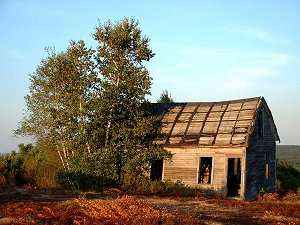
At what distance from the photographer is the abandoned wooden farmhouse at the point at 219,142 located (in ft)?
76.3

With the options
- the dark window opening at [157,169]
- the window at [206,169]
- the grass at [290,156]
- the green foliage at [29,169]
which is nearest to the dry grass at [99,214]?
the green foliage at [29,169]

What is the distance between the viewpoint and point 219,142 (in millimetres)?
23453

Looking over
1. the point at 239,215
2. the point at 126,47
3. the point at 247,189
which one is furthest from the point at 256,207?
the point at 126,47

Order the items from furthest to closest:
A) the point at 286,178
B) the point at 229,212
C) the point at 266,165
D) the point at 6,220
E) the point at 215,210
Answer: the point at 286,178 < the point at 266,165 < the point at 215,210 < the point at 229,212 < the point at 6,220

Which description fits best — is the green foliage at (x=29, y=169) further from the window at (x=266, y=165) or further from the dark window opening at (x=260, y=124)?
the window at (x=266, y=165)

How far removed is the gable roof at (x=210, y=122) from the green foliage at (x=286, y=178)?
870cm

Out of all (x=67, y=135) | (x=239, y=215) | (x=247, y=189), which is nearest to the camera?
(x=239, y=215)

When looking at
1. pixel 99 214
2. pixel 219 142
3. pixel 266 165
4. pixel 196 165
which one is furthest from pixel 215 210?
pixel 266 165

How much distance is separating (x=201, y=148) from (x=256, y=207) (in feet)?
23.5

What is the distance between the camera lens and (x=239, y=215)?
1473cm

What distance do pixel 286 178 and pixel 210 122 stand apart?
604 inches

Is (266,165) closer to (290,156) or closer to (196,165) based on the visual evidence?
(196,165)

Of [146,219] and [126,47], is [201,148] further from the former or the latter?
[146,219]

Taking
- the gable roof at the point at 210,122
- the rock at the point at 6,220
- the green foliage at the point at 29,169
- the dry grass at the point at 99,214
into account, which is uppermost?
the gable roof at the point at 210,122
